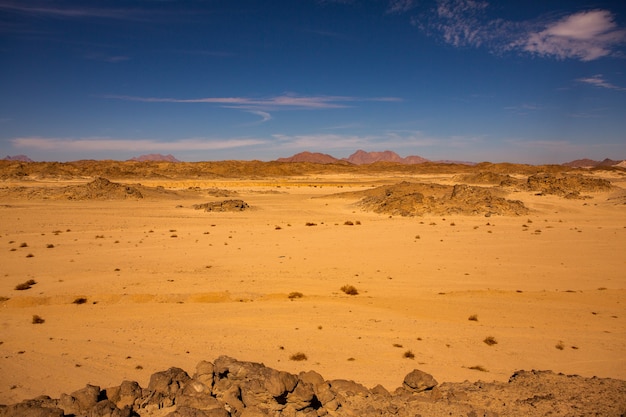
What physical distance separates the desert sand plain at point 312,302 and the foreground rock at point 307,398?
1.60 m

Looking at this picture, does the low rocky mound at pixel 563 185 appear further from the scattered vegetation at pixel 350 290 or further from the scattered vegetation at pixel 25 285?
the scattered vegetation at pixel 25 285

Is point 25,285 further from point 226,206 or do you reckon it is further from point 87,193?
point 87,193

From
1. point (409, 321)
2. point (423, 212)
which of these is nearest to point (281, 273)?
point (409, 321)

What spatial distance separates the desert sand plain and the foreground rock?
160 cm

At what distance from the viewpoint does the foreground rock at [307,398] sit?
5434 mm

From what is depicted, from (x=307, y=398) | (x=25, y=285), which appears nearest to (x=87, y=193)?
(x=25, y=285)

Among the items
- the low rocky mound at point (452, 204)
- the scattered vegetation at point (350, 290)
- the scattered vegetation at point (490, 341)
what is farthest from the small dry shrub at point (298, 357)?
the low rocky mound at point (452, 204)

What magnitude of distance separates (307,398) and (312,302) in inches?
265

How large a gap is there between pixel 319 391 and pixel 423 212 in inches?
1173

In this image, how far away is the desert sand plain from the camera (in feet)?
27.9

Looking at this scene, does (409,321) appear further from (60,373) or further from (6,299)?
(6,299)

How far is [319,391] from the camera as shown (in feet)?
20.0

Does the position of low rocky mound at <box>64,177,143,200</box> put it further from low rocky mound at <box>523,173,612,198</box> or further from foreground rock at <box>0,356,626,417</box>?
low rocky mound at <box>523,173,612,198</box>

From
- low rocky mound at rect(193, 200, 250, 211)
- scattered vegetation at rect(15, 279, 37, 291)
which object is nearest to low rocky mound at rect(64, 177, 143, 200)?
low rocky mound at rect(193, 200, 250, 211)
